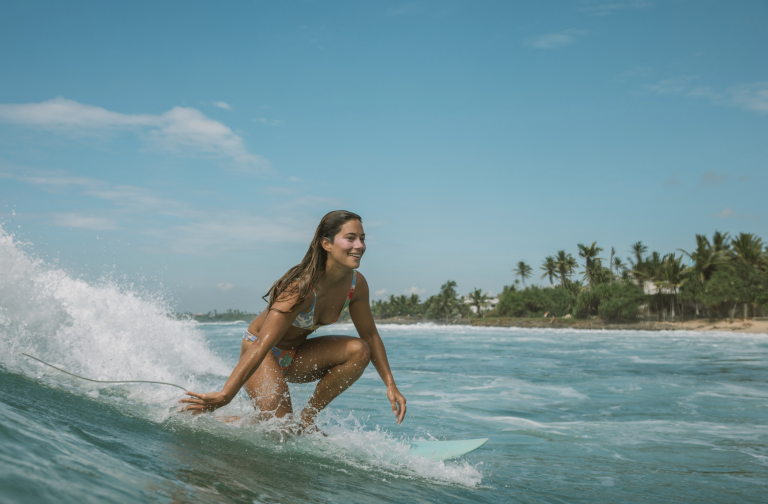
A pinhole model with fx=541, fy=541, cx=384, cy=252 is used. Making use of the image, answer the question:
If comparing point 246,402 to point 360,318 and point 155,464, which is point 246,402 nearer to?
point 360,318

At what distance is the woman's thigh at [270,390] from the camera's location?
369cm

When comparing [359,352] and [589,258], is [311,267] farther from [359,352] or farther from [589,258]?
[589,258]

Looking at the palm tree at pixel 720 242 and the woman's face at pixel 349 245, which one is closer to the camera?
the woman's face at pixel 349 245

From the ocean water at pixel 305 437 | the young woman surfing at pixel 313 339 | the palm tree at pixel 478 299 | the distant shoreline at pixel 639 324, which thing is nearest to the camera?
the ocean water at pixel 305 437

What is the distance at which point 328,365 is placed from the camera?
404 cm

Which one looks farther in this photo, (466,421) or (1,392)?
(466,421)

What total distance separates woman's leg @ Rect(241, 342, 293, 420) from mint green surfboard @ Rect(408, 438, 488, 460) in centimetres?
97

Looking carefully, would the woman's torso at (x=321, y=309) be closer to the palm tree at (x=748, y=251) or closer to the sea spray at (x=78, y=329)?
the sea spray at (x=78, y=329)

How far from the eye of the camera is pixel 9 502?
1616 mm

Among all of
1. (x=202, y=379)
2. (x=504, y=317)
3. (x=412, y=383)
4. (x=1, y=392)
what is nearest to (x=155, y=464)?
(x=1, y=392)

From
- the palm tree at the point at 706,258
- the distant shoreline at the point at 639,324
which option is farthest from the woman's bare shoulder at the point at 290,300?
the palm tree at the point at 706,258

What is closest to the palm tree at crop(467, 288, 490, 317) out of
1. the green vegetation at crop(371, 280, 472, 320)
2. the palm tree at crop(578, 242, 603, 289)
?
the green vegetation at crop(371, 280, 472, 320)

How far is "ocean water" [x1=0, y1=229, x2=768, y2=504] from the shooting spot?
2424 millimetres

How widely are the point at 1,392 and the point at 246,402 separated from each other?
5.15ft
